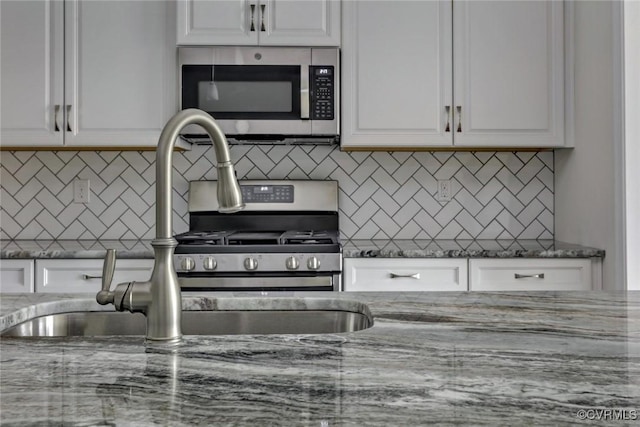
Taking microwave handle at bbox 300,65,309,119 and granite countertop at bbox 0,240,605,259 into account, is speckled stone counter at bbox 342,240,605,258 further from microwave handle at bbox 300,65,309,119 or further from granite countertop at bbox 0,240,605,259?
microwave handle at bbox 300,65,309,119

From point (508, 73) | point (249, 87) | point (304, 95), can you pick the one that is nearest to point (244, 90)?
point (249, 87)

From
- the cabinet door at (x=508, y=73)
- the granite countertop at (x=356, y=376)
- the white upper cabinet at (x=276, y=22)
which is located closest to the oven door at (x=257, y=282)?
the cabinet door at (x=508, y=73)

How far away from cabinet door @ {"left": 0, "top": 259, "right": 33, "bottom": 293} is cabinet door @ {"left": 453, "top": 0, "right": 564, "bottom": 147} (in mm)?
2057

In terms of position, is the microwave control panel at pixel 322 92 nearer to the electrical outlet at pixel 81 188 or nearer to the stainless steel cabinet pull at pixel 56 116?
the stainless steel cabinet pull at pixel 56 116

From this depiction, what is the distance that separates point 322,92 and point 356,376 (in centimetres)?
216

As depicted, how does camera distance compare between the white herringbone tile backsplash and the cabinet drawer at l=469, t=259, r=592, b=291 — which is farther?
the white herringbone tile backsplash

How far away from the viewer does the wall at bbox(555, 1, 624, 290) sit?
243cm

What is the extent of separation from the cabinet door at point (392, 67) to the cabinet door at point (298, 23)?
65 millimetres

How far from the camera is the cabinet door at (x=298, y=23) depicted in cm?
273

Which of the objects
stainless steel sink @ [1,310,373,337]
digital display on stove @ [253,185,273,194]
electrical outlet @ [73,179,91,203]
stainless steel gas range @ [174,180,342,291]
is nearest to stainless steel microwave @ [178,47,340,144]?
digital display on stove @ [253,185,273,194]

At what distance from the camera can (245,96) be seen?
108 inches

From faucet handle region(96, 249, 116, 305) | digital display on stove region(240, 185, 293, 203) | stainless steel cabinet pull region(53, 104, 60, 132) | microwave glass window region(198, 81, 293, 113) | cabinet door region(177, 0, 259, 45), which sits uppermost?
cabinet door region(177, 0, 259, 45)

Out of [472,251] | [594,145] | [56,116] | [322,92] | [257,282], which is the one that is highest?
[322,92]

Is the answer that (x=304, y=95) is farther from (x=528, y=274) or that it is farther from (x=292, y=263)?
(x=528, y=274)
